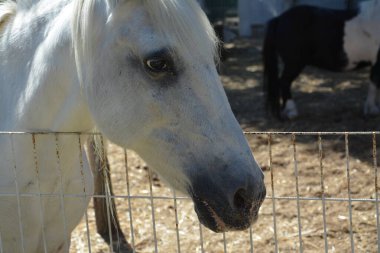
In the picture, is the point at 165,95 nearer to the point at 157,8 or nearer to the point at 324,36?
the point at 157,8

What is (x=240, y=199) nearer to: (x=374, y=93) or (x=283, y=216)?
(x=283, y=216)

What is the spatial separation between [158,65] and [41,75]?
527 millimetres

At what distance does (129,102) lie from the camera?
1.70 m

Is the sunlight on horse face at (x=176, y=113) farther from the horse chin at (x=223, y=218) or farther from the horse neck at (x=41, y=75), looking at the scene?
the horse neck at (x=41, y=75)

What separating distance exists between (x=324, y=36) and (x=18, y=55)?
5.20 m

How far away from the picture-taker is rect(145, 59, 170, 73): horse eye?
5.38 ft

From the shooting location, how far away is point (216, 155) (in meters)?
1.59

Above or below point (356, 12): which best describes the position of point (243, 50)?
below

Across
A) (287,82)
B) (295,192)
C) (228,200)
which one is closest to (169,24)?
(228,200)

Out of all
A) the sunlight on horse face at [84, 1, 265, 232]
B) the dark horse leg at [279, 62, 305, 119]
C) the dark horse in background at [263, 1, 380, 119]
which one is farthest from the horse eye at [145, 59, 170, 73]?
the dark horse leg at [279, 62, 305, 119]

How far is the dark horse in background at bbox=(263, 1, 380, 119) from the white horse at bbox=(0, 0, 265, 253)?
15.7 feet

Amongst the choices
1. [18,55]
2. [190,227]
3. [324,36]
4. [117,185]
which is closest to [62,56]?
[18,55]

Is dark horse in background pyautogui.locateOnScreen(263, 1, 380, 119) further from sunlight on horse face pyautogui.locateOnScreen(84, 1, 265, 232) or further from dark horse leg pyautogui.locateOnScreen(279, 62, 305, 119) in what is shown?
sunlight on horse face pyautogui.locateOnScreen(84, 1, 265, 232)

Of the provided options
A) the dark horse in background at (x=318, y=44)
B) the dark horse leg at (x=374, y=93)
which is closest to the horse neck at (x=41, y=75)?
the dark horse in background at (x=318, y=44)
